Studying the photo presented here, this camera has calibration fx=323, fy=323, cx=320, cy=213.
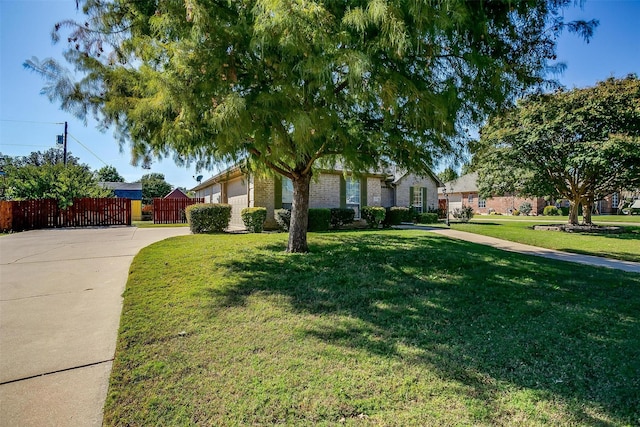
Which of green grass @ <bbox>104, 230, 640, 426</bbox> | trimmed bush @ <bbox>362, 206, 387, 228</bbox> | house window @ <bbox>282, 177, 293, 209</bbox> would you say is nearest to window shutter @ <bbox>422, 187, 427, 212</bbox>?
trimmed bush @ <bbox>362, 206, 387, 228</bbox>

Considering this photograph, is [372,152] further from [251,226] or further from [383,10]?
[251,226]

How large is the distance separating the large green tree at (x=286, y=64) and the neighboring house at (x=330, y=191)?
20.0 ft

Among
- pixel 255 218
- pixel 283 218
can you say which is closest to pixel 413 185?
pixel 283 218

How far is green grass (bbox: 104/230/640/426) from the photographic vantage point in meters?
2.52

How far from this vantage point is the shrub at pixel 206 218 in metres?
13.2

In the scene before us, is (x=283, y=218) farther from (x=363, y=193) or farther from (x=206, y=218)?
(x=363, y=193)

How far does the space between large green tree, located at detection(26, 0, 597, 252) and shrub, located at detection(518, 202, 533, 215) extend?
3898cm

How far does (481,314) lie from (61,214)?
849 inches

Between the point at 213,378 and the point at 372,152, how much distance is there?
5.57 m

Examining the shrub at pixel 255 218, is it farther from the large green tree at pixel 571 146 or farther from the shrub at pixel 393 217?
the large green tree at pixel 571 146

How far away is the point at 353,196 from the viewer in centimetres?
1759

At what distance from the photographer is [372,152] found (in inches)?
283

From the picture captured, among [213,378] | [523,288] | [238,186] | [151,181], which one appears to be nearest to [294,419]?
[213,378]

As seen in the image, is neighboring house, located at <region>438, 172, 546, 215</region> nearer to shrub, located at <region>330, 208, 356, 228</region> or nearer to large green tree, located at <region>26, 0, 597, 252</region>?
shrub, located at <region>330, 208, 356, 228</region>
